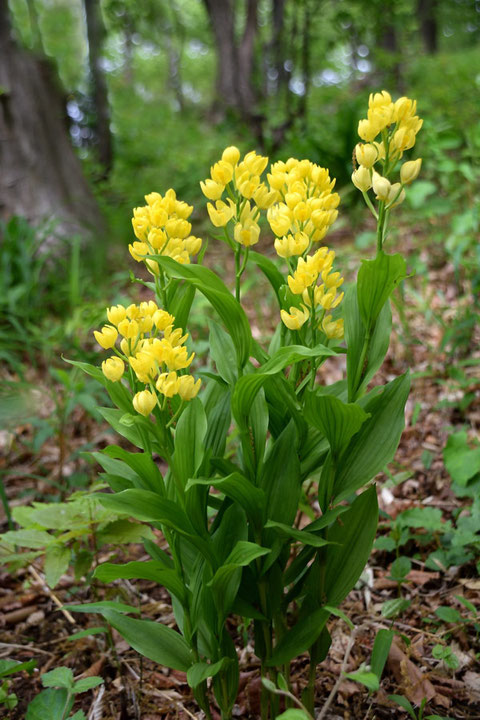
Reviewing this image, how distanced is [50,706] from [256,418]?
721 millimetres

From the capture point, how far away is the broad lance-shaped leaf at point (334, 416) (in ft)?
3.14

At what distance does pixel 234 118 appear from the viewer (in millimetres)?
7406

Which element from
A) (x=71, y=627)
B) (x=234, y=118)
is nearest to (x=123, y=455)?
(x=71, y=627)

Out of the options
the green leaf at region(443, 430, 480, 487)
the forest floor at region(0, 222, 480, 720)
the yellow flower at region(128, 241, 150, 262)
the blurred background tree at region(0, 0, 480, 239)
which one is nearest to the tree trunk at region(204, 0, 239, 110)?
the blurred background tree at region(0, 0, 480, 239)

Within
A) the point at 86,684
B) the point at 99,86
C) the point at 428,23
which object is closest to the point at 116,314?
the point at 86,684

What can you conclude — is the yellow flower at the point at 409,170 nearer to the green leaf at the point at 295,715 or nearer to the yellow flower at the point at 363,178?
the yellow flower at the point at 363,178

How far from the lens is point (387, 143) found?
1030 mm

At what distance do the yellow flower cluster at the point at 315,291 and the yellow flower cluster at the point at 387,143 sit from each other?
14 centimetres

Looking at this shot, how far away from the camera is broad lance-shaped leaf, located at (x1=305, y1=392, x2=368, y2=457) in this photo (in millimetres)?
956

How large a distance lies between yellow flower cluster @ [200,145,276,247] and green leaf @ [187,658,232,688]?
750 millimetres

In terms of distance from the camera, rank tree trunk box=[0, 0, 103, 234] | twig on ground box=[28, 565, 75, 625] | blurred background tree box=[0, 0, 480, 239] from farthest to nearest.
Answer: blurred background tree box=[0, 0, 480, 239], tree trunk box=[0, 0, 103, 234], twig on ground box=[28, 565, 75, 625]

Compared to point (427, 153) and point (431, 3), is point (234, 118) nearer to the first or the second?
point (427, 153)

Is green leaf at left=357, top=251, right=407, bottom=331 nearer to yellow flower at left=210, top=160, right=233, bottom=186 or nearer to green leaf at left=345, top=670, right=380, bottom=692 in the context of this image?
yellow flower at left=210, top=160, right=233, bottom=186

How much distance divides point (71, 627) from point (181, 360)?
109cm
